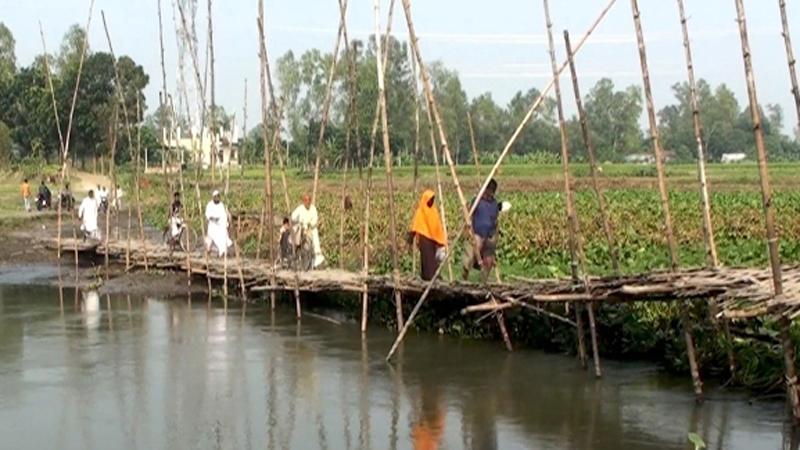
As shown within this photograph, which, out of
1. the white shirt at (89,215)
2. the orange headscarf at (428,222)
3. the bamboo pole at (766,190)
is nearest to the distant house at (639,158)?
the white shirt at (89,215)

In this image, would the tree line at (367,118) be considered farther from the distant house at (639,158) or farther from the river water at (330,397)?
the river water at (330,397)

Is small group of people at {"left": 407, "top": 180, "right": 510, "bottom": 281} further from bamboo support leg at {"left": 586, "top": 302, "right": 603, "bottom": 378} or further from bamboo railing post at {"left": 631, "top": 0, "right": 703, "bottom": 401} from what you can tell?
bamboo railing post at {"left": 631, "top": 0, "right": 703, "bottom": 401}

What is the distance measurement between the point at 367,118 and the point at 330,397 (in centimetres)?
3911

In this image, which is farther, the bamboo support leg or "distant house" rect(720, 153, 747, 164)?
"distant house" rect(720, 153, 747, 164)

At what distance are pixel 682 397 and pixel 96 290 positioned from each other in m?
11.8

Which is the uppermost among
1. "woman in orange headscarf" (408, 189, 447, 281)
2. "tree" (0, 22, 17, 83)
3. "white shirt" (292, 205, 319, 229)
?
"tree" (0, 22, 17, 83)

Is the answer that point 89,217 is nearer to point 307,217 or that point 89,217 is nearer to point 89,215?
point 89,215

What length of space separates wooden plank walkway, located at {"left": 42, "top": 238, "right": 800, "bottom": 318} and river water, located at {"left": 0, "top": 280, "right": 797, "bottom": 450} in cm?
70

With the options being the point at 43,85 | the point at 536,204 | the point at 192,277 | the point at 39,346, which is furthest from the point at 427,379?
the point at 43,85

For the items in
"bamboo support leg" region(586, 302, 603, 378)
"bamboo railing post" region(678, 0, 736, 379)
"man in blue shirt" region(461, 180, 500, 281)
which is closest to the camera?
"bamboo railing post" region(678, 0, 736, 379)

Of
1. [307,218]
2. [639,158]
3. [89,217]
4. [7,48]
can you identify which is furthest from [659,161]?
[7,48]

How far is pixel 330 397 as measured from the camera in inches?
400

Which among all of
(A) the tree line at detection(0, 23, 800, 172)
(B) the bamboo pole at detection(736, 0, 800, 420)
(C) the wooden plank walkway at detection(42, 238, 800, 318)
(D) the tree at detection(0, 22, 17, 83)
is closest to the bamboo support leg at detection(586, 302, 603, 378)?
(C) the wooden plank walkway at detection(42, 238, 800, 318)

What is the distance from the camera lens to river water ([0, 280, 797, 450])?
8.65 m
